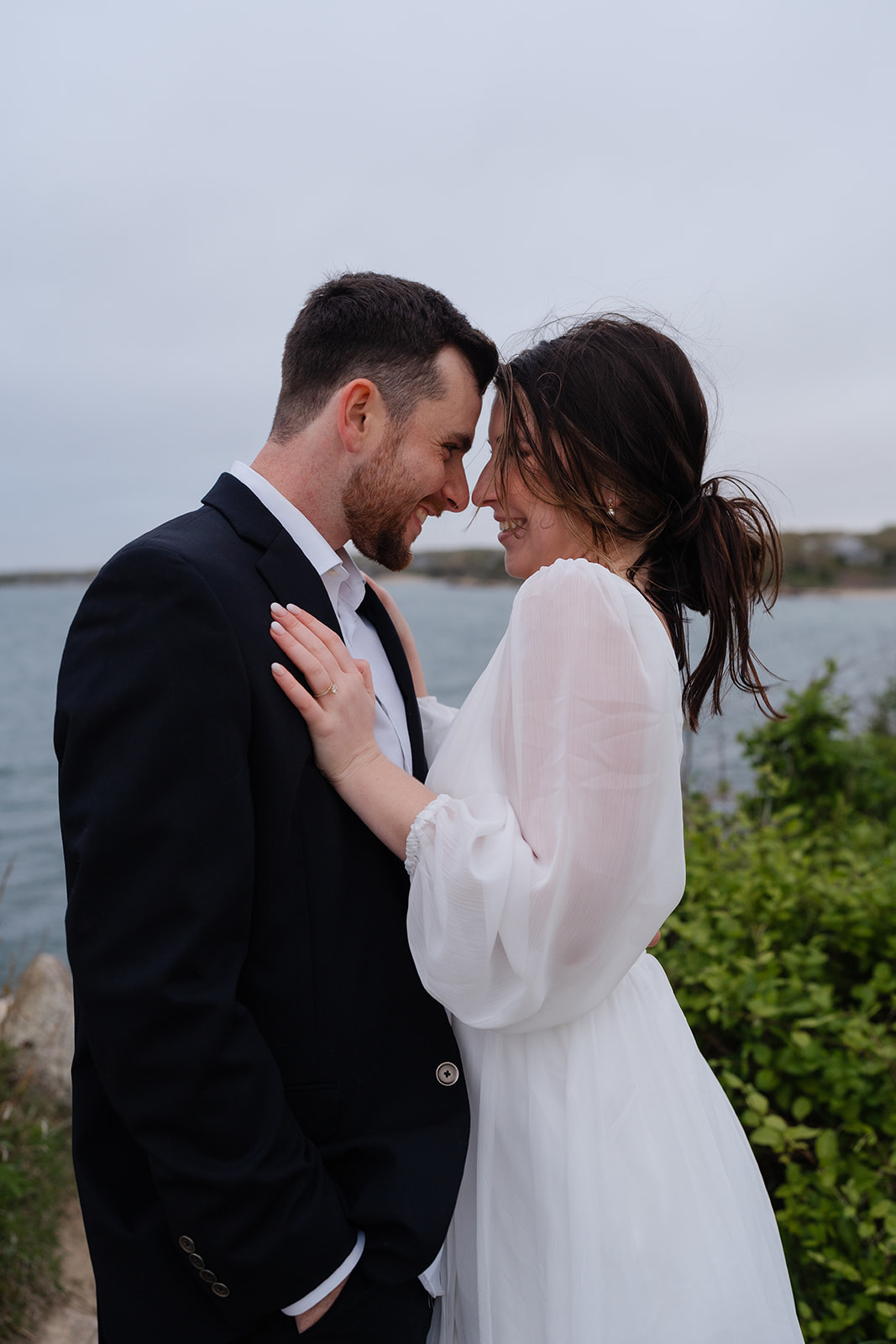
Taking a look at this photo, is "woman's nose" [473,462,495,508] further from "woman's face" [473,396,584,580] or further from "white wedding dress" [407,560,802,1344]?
"white wedding dress" [407,560,802,1344]

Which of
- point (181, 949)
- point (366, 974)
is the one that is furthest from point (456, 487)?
point (181, 949)

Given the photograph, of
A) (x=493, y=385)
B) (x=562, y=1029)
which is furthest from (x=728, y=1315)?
(x=493, y=385)

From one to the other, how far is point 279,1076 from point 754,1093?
184cm

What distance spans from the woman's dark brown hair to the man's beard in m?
0.26

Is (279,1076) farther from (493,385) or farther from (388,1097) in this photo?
(493,385)

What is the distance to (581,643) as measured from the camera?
1.75 m

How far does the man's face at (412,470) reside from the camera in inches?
86.0

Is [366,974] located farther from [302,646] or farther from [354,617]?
[354,617]

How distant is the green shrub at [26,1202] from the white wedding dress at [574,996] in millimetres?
1669

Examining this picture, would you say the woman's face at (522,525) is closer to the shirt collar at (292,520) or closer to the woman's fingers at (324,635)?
the shirt collar at (292,520)

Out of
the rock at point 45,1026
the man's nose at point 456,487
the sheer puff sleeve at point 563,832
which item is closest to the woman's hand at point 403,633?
the man's nose at point 456,487

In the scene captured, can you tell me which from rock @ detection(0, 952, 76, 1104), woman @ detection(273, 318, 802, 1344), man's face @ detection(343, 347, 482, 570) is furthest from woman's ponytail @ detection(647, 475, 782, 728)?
rock @ detection(0, 952, 76, 1104)

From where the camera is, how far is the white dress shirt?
6.75 feet

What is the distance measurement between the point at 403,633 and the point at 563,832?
1225mm
